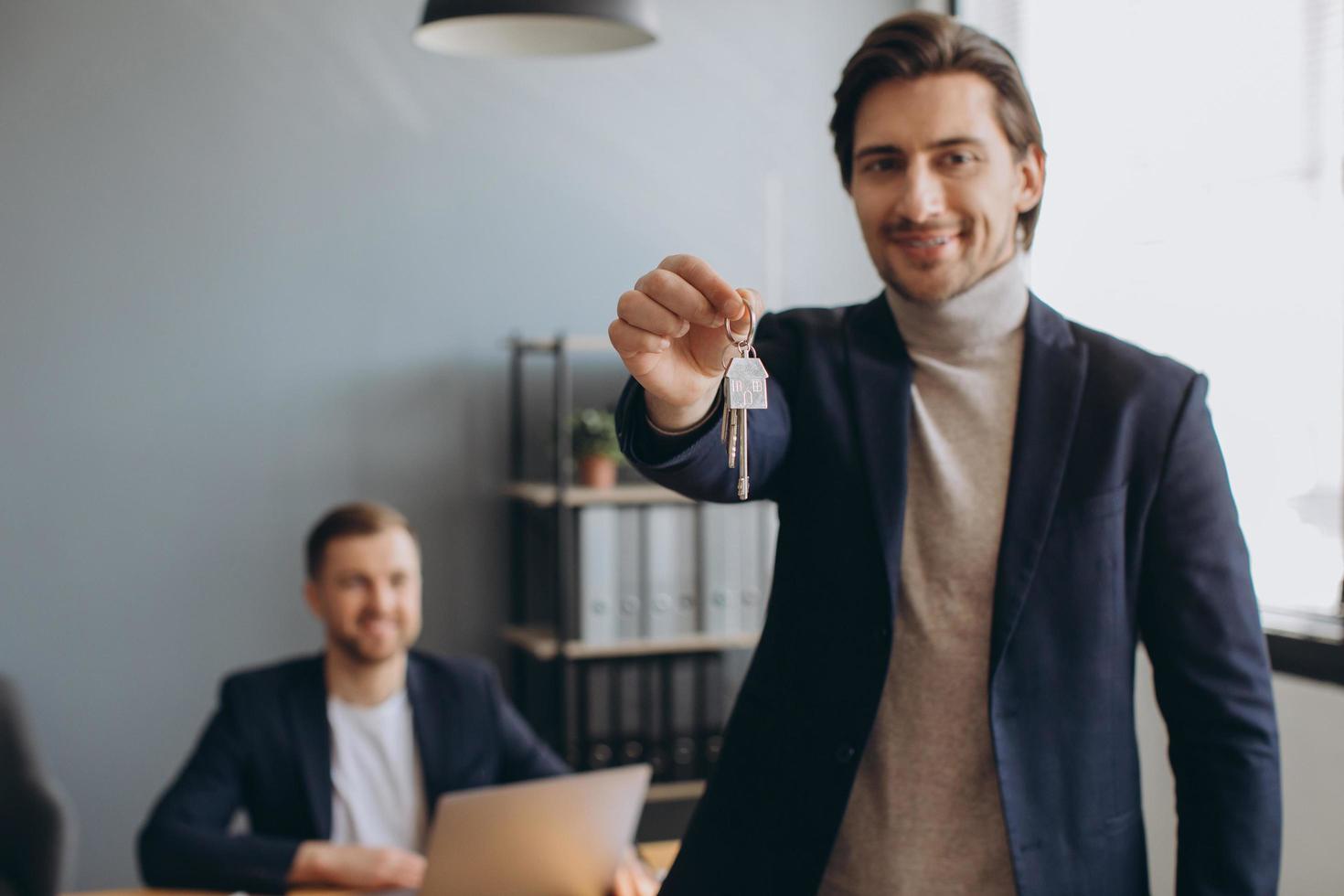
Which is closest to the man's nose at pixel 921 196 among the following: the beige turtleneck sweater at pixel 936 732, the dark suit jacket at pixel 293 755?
the beige turtleneck sweater at pixel 936 732

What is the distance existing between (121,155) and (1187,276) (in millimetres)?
2599

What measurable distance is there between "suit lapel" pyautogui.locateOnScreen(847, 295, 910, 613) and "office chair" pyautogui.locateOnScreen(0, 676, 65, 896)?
222 cm

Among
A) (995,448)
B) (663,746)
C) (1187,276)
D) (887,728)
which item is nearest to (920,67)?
(995,448)

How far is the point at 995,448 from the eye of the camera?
4.16 ft

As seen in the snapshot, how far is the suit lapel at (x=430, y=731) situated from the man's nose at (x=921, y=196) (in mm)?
1660

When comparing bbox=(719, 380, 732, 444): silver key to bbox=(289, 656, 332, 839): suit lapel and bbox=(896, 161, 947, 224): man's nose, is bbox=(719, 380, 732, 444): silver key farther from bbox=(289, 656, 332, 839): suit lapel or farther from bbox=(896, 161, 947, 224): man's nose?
bbox=(289, 656, 332, 839): suit lapel

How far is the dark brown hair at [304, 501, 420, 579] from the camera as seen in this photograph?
2.65 metres

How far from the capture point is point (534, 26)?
7.77ft

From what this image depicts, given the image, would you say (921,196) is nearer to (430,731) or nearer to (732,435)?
(732,435)

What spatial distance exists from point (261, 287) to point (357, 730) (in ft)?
4.79

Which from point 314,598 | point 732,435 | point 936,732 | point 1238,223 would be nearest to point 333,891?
point 314,598

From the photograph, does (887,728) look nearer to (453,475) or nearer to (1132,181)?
(1132,181)

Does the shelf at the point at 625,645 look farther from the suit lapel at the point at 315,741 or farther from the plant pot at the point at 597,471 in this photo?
the suit lapel at the point at 315,741

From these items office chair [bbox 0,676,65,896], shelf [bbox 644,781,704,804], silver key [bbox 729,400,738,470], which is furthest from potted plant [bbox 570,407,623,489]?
silver key [bbox 729,400,738,470]
